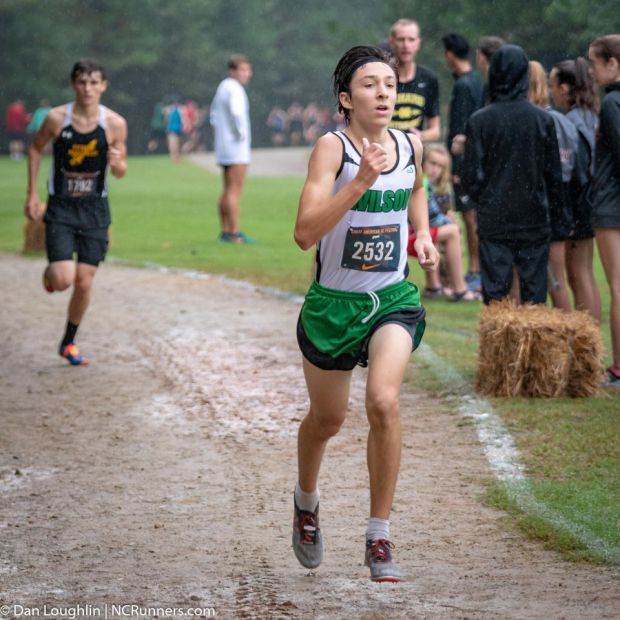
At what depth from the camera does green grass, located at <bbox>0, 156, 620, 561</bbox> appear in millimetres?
6609

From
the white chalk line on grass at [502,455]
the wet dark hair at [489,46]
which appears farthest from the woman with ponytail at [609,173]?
the wet dark hair at [489,46]

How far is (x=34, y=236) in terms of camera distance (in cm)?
1922

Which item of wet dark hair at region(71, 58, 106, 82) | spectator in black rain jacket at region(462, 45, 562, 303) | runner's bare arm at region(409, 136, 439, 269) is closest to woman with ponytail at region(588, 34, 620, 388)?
spectator in black rain jacket at region(462, 45, 562, 303)

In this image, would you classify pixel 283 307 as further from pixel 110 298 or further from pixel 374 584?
pixel 374 584

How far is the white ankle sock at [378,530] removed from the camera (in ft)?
17.6

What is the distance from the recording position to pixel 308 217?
5340 millimetres

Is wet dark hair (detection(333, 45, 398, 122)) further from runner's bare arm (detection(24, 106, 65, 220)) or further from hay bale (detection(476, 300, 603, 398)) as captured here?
runner's bare arm (detection(24, 106, 65, 220))

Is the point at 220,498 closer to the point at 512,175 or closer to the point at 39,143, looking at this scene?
the point at 512,175

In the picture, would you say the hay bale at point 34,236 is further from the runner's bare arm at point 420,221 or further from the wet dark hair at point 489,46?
the runner's bare arm at point 420,221

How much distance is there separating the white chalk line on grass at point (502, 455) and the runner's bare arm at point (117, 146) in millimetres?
2769

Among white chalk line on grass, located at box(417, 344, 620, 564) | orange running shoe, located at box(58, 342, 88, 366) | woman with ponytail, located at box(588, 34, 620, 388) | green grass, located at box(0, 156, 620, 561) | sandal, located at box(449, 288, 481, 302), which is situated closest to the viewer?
white chalk line on grass, located at box(417, 344, 620, 564)

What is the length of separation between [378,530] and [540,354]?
389 cm

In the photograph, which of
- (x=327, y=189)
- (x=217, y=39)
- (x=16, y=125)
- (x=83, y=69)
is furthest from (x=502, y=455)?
(x=217, y=39)

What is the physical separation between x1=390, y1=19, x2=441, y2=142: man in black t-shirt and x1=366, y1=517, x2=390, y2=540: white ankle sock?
25.1ft
